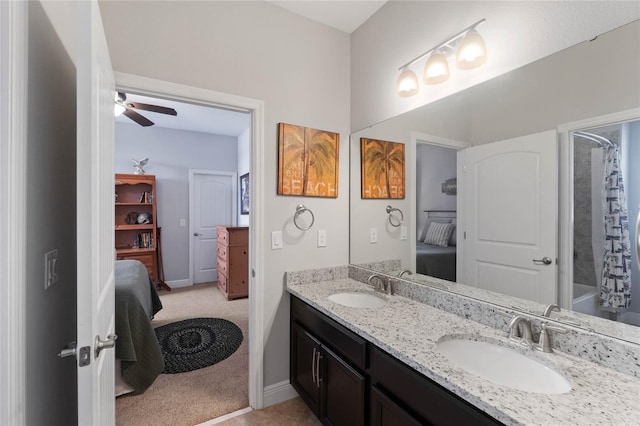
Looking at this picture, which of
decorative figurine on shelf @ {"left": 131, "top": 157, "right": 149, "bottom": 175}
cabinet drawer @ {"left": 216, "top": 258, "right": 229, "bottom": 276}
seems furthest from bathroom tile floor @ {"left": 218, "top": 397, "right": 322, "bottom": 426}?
decorative figurine on shelf @ {"left": 131, "top": 157, "right": 149, "bottom": 175}

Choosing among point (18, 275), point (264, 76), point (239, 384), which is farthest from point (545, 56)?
point (239, 384)

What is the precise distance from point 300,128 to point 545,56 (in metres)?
1.36

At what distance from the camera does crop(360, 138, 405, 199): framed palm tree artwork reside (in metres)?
1.99

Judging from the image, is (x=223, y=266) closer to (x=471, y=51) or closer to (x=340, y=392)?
(x=340, y=392)

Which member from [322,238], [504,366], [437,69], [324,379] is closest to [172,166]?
[322,238]

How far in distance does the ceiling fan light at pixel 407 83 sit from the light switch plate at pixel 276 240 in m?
1.20

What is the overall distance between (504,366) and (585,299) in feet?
1.31

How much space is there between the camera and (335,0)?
6.24 ft

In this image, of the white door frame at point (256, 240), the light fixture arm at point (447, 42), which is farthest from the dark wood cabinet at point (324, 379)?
the light fixture arm at point (447, 42)

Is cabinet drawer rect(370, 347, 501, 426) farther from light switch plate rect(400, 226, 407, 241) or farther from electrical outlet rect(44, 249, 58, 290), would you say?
electrical outlet rect(44, 249, 58, 290)

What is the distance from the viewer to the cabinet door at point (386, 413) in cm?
106

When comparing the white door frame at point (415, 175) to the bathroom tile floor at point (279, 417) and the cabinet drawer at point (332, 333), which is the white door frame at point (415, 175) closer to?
the cabinet drawer at point (332, 333)

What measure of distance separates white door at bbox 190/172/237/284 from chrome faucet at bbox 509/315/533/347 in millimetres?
4886

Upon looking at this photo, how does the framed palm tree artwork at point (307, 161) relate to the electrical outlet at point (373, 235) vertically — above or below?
above
